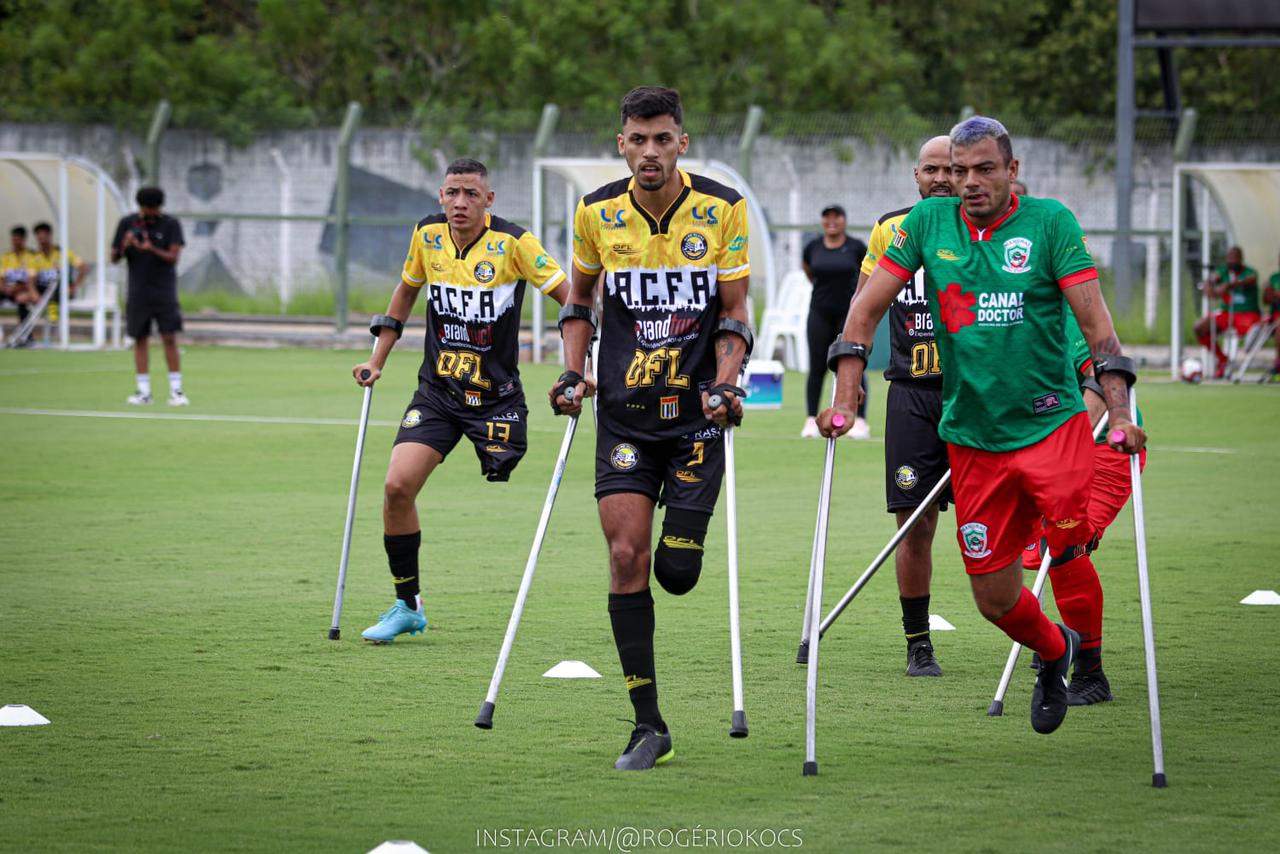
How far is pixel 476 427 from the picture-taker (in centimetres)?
889

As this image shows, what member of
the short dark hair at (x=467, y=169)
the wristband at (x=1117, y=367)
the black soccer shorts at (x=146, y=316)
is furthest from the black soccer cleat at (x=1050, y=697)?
the black soccer shorts at (x=146, y=316)

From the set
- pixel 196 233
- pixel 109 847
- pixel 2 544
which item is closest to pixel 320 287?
pixel 196 233

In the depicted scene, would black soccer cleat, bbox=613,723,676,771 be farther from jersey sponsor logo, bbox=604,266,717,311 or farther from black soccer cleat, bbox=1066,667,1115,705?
black soccer cleat, bbox=1066,667,1115,705

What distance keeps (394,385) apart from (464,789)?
1796 cm

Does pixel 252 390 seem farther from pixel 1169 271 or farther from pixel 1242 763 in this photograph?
pixel 1242 763

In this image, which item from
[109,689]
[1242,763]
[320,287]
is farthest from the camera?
[320,287]

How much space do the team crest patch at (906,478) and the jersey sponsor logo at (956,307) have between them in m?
1.66

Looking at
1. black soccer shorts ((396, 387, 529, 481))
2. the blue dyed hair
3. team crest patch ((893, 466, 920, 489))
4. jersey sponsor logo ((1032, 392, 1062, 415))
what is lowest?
team crest patch ((893, 466, 920, 489))

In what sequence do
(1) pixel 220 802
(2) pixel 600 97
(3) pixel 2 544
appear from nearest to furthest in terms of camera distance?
1. (1) pixel 220 802
2. (3) pixel 2 544
3. (2) pixel 600 97

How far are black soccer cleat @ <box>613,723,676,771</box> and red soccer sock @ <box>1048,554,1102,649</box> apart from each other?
1692mm

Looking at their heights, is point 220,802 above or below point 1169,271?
below

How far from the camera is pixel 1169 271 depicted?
30.3m

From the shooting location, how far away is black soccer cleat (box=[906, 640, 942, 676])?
796 centimetres

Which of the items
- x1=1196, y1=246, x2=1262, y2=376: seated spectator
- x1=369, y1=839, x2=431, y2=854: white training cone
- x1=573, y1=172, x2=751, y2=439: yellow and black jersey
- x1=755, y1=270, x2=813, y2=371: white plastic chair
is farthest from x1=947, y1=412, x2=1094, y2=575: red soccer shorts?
x1=755, y1=270, x2=813, y2=371: white plastic chair
